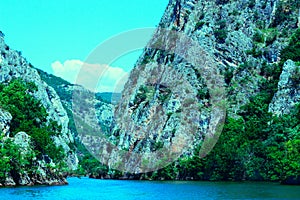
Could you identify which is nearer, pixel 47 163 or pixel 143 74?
pixel 47 163

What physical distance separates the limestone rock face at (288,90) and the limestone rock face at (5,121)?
5167 cm

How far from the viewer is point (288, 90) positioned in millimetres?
96312

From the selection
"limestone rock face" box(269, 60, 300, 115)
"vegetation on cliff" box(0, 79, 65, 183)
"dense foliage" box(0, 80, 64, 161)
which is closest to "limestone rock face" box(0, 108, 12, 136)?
"vegetation on cliff" box(0, 79, 65, 183)

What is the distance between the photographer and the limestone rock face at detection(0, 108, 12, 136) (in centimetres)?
6831

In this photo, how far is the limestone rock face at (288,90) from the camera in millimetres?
94938

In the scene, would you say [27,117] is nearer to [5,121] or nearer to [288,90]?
[5,121]

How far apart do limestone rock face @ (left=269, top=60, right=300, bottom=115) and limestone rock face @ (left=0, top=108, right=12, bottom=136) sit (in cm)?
5167

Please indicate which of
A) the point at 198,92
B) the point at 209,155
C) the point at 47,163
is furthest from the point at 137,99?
the point at 47,163

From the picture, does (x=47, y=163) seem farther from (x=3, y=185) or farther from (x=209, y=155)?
(x=209, y=155)

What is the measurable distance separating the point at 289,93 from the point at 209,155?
1938 centimetres

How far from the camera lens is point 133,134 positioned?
12431 cm

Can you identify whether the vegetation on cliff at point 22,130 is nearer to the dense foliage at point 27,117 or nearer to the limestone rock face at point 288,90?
the dense foliage at point 27,117

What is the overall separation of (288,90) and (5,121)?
177 ft

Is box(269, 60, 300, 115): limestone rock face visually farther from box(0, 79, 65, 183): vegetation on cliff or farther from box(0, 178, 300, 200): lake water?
box(0, 79, 65, 183): vegetation on cliff
